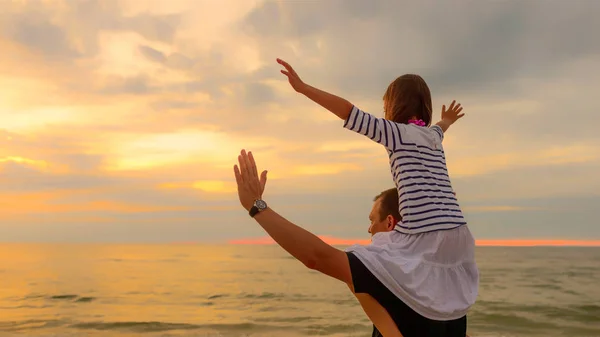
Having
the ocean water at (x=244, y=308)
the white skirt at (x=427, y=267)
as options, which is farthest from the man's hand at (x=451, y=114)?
the ocean water at (x=244, y=308)

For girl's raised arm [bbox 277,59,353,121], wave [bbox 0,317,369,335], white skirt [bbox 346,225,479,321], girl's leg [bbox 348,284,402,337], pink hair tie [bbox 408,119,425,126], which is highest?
girl's raised arm [bbox 277,59,353,121]

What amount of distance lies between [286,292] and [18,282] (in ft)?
44.6

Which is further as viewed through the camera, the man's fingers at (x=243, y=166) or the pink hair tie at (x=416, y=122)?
the pink hair tie at (x=416, y=122)

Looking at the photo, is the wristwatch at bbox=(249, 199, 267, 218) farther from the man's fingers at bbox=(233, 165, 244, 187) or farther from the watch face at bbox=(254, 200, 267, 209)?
the man's fingers at bbox=(233, 165, 244, 187)

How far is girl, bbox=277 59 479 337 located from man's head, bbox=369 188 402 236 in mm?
434

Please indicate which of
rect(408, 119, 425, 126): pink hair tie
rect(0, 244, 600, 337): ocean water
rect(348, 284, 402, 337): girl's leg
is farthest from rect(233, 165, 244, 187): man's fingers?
rect(0, 244, 600, 337): ocean water

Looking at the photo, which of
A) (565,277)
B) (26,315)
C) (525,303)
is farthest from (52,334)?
(565,277)

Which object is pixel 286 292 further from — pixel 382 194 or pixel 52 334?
pixel 382 194

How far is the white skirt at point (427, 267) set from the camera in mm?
3189

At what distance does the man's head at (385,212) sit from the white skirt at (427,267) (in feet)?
1.50

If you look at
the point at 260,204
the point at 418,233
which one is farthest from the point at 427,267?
the point at 260,204

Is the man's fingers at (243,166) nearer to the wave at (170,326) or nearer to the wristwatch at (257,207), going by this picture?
the wristwatch at (257,207)

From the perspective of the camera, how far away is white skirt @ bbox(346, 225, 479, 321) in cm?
319

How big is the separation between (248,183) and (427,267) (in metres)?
1.10
